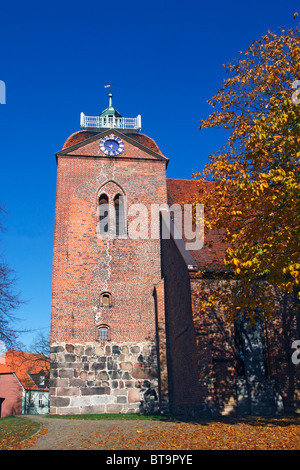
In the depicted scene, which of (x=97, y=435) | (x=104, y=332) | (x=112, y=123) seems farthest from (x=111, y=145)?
(x=97, y=435)

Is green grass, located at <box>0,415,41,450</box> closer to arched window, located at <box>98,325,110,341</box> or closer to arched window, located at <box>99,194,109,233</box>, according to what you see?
arched window, located at <box>98,325,110,341</box>

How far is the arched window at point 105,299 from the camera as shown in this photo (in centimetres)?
2012

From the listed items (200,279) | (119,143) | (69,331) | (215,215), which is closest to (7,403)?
(69,331)

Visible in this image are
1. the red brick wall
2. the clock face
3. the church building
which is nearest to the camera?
the church building

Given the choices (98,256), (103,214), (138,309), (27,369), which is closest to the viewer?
(138,309)

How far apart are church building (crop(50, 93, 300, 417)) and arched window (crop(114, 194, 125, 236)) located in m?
0.05

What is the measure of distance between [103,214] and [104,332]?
5.60m

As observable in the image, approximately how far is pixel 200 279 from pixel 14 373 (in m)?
31.2

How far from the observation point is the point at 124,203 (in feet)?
73.0

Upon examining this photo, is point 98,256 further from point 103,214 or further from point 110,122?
point 110,122

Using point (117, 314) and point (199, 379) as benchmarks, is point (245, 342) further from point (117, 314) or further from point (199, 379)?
point (117, 314)

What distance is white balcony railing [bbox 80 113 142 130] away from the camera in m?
24.9

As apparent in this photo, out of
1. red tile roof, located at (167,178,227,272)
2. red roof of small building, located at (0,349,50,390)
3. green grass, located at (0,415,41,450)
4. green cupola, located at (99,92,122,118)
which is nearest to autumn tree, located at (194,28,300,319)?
red tile roof, located at (167,178,227,272)

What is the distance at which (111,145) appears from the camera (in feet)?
75.9
